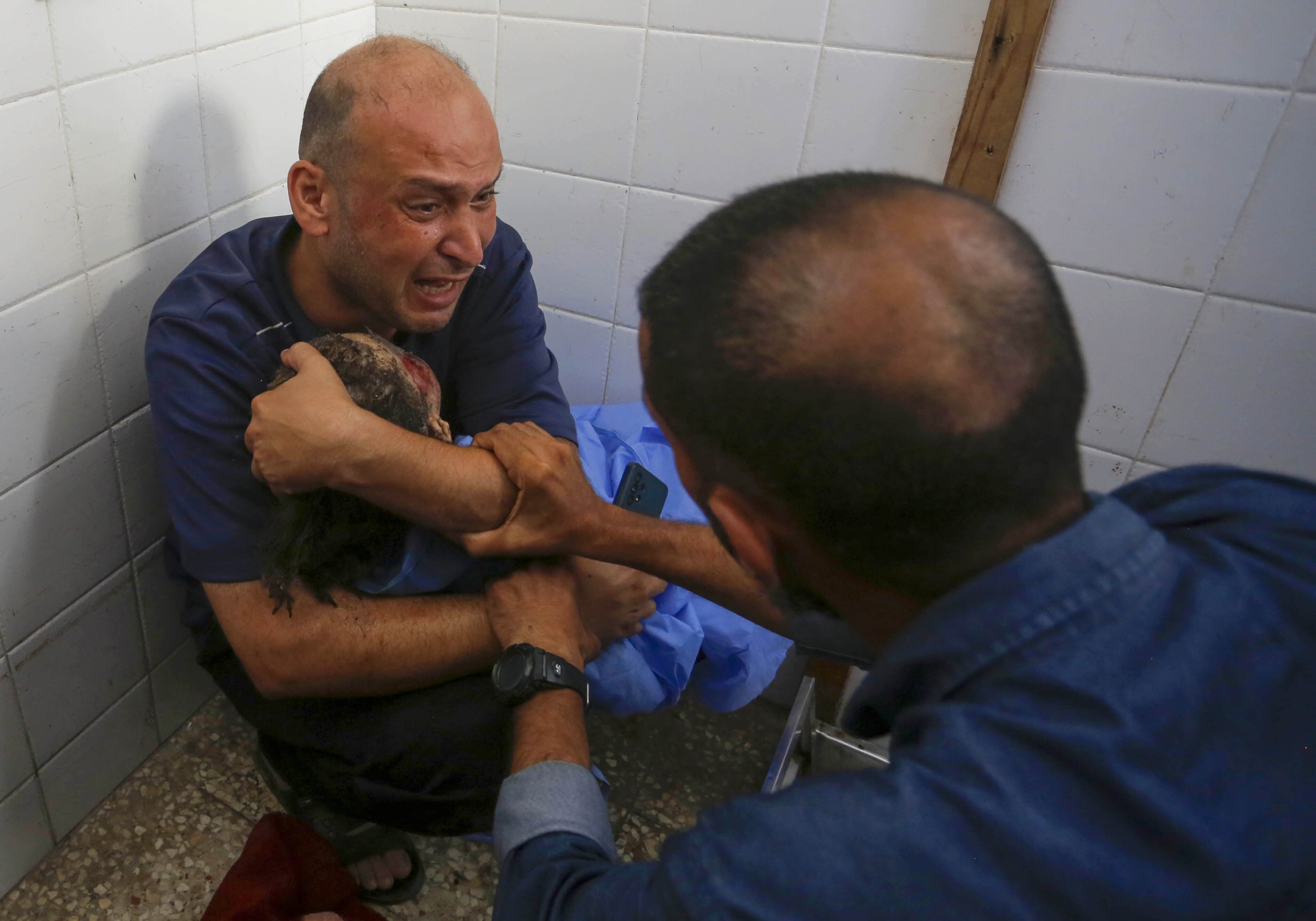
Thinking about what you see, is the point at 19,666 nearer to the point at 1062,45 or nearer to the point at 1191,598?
the point at 1191,598

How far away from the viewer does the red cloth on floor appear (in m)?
1.48

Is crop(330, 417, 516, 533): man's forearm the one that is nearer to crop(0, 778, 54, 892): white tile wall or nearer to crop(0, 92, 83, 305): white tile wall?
crop(0, 92, 83, 305): white tile wall

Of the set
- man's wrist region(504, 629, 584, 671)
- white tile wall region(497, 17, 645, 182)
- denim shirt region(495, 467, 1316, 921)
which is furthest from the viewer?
white tile wall region(497, 17, 645, 182)

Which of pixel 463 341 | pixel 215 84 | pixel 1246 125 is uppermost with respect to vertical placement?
pixel 1246 125

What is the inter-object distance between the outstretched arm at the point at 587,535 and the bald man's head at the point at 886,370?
0.64 meters

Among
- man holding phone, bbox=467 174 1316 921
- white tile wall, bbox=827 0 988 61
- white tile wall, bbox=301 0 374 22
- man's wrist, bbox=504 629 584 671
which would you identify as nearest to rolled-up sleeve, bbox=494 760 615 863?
man holding phone, bbox=467 174 1316 921

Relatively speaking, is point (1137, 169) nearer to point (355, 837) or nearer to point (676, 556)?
point (676, 556)

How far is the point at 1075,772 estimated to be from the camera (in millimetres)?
651

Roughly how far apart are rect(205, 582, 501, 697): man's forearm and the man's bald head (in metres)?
0.67

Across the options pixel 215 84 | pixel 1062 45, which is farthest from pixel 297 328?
pixel 1062 45

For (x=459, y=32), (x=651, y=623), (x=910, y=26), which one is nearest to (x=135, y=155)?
(x=459, y=32)

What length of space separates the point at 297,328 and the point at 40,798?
992mm

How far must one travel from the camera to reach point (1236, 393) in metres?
1.71

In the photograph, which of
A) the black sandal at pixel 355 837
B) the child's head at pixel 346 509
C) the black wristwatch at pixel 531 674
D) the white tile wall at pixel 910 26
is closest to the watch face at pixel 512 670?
the black wristwatch at pixel 531 674
